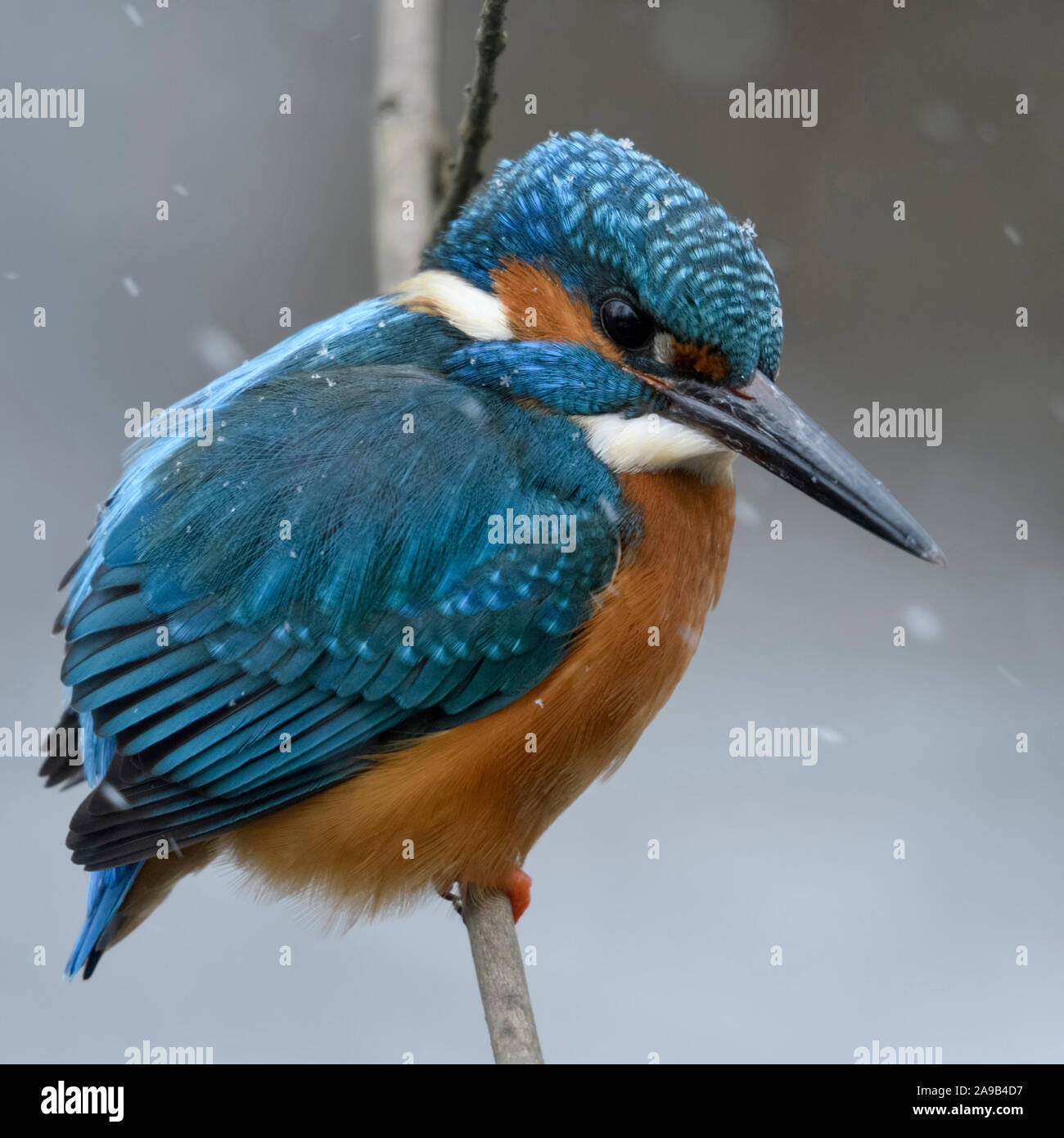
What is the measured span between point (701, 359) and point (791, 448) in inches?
7.9

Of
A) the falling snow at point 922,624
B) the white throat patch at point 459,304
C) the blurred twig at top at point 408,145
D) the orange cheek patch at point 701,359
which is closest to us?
the orange cheek patch at point 701,359

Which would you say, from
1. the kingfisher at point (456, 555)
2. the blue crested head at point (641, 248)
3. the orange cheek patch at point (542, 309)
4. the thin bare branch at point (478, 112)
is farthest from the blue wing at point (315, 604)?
the thin bare branch at point (478, 112)

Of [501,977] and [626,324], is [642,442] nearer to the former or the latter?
[626,324]

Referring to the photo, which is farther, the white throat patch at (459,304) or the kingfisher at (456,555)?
the white throat patch at (459,304)

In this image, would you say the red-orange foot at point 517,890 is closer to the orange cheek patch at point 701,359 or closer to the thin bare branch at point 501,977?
the thin bare branch at point 501,977

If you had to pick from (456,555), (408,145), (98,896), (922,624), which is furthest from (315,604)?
(922,624)

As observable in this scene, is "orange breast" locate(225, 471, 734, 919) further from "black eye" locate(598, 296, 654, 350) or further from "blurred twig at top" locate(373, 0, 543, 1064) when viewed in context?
"blurred twig at top" locate(373, 0, 543, 1064)

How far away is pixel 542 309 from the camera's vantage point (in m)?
2.31

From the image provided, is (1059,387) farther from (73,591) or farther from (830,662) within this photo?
(73,591)

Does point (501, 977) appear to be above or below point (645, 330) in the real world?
below

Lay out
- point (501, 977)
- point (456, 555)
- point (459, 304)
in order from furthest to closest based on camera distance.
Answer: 1. point (459, 304)
2. point (456, 555)
3. point (501, 977)

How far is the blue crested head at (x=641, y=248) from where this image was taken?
2180 millimetres

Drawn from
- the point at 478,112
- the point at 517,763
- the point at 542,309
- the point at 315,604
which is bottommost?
the point at 517,763

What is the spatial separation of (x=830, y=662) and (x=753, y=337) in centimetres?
279
